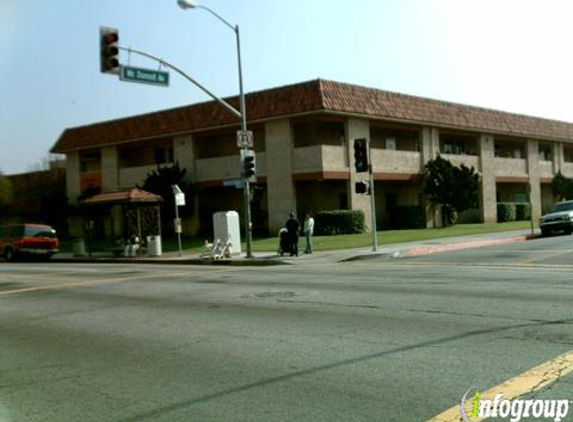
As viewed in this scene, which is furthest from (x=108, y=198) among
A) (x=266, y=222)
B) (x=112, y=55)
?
(x=112, y=55)

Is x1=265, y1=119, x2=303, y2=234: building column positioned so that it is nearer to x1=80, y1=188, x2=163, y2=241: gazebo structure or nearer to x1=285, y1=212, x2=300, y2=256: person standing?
x1=80, y1=188, x2=163, y2=241: gazebo structure

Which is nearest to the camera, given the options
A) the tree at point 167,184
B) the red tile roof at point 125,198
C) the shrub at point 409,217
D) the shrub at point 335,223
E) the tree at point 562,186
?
the red tile roof at point 125,198

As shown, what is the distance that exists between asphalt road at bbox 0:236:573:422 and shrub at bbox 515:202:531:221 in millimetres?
36528

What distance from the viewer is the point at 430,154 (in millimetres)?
41219

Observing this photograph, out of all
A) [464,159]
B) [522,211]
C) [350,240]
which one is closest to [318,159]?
[350,240]

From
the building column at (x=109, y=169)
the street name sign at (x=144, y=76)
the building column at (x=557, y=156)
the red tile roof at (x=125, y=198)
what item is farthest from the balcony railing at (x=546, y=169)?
the street name sign at (x=144, y=76)

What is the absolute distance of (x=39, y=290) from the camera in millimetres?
16016

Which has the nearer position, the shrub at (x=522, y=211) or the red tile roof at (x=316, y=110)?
the red tile roof at (x=316, y=110)

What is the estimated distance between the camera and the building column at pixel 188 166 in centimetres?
4053

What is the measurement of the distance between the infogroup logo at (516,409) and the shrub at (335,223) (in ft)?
95.6

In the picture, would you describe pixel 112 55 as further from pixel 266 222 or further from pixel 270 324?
pixel 266 222

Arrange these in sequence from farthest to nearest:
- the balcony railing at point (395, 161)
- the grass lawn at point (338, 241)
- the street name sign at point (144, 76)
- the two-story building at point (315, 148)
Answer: the balcony railing at point (395, 161) < the two-story building at point (315, 148) < the grass lawn at point (338, 241) < the street name sign at point (144, 76)

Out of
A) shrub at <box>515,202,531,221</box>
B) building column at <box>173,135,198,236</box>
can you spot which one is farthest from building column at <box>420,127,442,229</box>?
building column at <box>173,135,198,236</box>

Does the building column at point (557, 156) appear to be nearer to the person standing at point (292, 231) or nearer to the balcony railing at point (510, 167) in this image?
the balcony railing at point (510, 167)
